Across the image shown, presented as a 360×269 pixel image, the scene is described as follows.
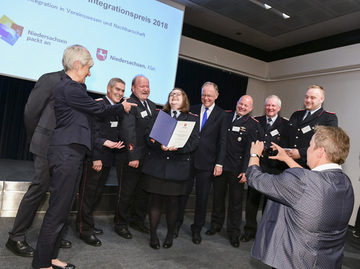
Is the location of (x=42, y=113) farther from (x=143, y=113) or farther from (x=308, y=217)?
(x=308, y=217)

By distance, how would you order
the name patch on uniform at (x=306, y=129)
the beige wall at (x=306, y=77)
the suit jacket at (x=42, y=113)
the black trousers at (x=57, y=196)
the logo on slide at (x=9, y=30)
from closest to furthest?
the black trousers at (x=57, y=196) → the suit jacket at (x=42, y=113) → the name patch on uniform at (x=306, y=129) → the logo on slide at (x=9, y=30) → the beige wall at (x=306, y=77)

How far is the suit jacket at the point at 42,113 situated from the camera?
1.99m

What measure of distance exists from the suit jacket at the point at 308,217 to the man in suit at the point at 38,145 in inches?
57.3

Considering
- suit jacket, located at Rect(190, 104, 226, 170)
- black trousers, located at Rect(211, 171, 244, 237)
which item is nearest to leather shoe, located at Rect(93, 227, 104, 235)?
suit jacket, located at Rect(190, 104, 226, 170)

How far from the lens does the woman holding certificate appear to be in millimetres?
2422

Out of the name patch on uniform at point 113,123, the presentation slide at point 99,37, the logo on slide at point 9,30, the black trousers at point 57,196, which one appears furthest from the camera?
the presentation slide at point 99,37

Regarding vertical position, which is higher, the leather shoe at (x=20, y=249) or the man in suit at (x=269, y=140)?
the man in suit at (x=269, y=140)

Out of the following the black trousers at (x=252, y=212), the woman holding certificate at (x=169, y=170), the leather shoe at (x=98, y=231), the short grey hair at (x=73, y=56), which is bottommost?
the leather shoe at (x=98, y=231)

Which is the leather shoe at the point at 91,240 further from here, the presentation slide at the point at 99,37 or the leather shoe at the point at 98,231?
the presentation slide at the point at 99,37

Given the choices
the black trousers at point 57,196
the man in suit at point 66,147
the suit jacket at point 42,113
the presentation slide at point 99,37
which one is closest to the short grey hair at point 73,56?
the man in suit at point 66,147

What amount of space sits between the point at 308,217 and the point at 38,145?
171 cm

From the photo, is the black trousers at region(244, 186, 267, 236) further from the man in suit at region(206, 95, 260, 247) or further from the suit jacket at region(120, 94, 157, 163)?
the suit jacket at region(120, 94, 157, 163)

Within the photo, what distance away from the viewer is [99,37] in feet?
13.1

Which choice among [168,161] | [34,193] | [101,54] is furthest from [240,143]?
[101,54]
